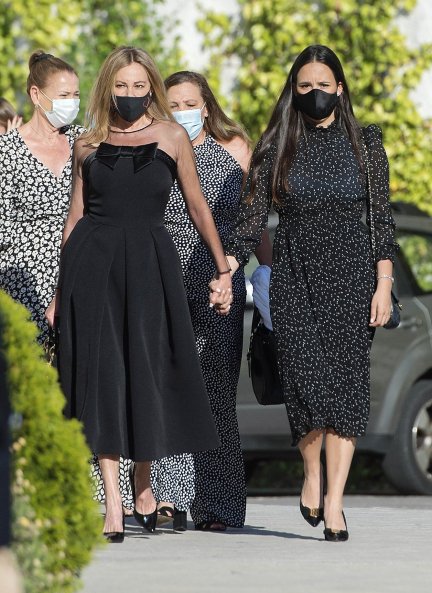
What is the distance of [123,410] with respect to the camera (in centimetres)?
636

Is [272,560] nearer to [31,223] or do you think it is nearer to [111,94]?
[111,94]

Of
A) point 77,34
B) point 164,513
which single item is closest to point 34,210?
point 164,513

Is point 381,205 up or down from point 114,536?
up

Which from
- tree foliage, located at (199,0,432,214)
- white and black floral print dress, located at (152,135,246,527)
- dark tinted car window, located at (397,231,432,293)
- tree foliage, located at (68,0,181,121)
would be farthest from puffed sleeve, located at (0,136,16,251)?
tree foliage, located at (199,0,432,214)

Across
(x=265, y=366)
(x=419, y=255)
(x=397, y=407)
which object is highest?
(x=265, y=366)

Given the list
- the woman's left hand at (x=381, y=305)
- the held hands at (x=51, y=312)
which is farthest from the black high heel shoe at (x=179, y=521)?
the woman's left hand at (x=381, y=305)

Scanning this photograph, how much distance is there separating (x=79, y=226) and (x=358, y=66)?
7344 mm

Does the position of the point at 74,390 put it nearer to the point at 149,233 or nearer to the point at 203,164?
the point at 149,233

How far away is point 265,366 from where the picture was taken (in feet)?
21.6

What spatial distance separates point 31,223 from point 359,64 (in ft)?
22.0

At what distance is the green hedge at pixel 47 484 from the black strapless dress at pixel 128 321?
196cm

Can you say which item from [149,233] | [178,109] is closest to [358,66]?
[178,109]

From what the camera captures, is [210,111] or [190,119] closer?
[190,119]

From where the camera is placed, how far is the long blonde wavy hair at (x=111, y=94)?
6.45 m
